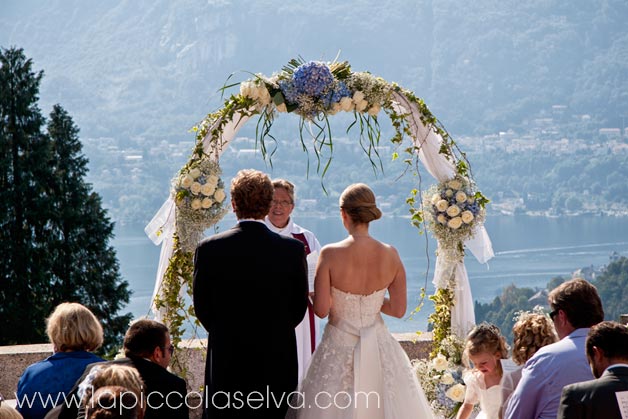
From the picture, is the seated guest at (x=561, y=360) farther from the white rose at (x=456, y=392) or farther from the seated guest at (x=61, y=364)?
the seated guest at (x=61, y=364)

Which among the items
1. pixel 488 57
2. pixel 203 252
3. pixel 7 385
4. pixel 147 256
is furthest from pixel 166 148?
pixel 203 252

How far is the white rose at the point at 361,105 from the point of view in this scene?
21.9ft

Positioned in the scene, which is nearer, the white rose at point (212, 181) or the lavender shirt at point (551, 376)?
the lavender shirt at point (551, 376)

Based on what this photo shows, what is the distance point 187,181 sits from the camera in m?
6.50

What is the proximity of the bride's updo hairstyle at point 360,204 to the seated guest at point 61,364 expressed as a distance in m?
1.61

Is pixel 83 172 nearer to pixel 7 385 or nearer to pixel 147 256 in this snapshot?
pixel 7 385

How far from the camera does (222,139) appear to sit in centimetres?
679

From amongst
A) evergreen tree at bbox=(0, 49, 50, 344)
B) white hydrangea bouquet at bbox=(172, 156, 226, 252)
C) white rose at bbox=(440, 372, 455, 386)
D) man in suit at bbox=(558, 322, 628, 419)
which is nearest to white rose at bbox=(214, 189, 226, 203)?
white hydrangea bouquet at bbox=(172, 156, 226, 252)

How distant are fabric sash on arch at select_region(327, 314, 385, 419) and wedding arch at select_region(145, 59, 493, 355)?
145 cm

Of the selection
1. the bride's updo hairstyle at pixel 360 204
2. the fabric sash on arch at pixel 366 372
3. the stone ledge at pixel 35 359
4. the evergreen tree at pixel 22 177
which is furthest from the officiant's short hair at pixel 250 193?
the evergreen tree at pixel 22 177

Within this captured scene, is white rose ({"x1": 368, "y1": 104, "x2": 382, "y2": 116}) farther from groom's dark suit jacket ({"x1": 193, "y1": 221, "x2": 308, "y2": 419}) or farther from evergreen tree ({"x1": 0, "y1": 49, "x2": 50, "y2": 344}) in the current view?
evergreen tree ({"x1": 0, "y1": 49, "x2": 50, "y2": 344})

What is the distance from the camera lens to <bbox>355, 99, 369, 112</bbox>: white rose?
21.9 ft

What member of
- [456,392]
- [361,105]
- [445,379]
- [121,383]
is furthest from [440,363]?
[121,383]

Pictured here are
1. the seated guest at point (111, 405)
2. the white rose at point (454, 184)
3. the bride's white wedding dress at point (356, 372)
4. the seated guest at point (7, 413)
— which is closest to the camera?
the seated guest at point (111, 405)
